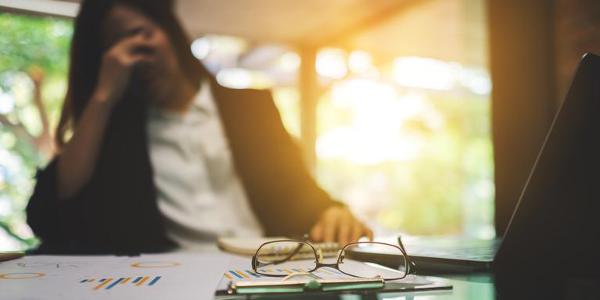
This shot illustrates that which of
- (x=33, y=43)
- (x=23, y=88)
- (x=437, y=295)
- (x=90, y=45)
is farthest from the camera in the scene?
(x=23, y=88)

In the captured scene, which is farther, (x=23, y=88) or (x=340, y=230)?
(x=23, y=88)

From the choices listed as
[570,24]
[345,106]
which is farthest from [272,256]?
[345,106]

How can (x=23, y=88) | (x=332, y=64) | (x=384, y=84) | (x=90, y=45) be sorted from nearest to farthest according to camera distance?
(x=90, y=45) → (x=23, y=88) → (x=332, y=64) → (x=384, y=84)

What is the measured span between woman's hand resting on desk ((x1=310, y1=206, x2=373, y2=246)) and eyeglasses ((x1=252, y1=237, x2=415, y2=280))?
12cm

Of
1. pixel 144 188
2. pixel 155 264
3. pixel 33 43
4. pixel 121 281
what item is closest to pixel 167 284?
pixel 121 281

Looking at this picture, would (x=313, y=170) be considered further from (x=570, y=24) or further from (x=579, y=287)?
(x=579, y=287)

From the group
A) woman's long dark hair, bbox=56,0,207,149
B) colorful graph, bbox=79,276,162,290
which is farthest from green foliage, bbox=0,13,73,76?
colorful graph, bbox=79,276,162,290

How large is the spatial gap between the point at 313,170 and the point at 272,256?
3.92 m

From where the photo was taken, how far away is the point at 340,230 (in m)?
0.90

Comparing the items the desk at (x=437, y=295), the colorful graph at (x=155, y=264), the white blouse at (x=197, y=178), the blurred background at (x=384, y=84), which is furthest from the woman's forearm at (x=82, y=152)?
the desk at (x=437, y=295)

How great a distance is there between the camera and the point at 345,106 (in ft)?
18.5

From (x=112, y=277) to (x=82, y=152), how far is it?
684 mm

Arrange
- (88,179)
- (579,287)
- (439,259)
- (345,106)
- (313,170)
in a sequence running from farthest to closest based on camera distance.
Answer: (345,106) < (313,170) < (88,179) < (439,259) < (579,287)

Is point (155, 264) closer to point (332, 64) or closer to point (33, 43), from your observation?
point (33, 43)
